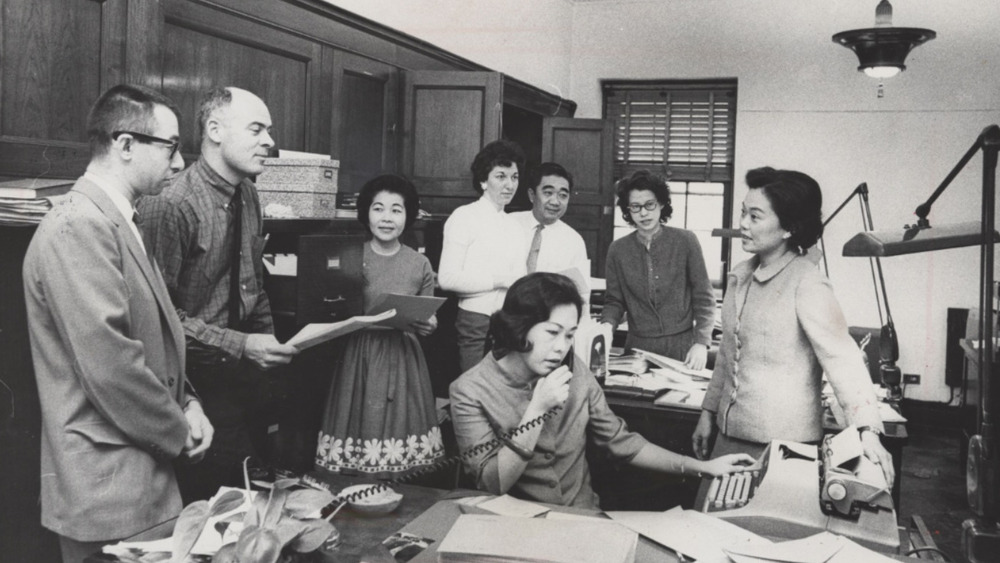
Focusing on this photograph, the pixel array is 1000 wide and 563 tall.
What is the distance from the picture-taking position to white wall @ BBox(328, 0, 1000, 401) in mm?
6902

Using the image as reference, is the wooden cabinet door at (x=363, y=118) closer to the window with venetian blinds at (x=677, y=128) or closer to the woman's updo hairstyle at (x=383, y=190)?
the woman's updo hairstyle at (x=383, y=190)

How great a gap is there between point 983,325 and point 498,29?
16.8 feet

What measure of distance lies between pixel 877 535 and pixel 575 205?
5.30 m

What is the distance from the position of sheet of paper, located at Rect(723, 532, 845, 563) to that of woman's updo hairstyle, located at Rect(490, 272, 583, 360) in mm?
862

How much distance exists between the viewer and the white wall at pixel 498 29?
17.1ft

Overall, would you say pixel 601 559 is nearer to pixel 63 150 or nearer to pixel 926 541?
pixel 926 541

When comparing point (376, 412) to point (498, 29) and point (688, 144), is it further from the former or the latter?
point (688, 144)

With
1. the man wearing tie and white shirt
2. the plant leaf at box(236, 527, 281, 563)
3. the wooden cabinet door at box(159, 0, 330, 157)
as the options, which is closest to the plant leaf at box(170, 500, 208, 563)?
the plant leaf at box(236, 527, 281, 563)

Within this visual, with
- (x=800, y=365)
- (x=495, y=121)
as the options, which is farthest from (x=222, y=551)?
(x=495, y=121)

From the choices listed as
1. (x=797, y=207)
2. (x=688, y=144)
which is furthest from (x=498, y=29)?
(x=797, y=207)

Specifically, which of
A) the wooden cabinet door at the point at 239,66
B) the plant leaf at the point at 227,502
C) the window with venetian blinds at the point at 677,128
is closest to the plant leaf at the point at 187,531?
the plant leaf at the point at 227,502

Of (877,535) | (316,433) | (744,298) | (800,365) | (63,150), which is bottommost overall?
(316,433)

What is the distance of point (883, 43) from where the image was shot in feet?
17.4

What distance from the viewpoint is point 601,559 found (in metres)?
1.47
